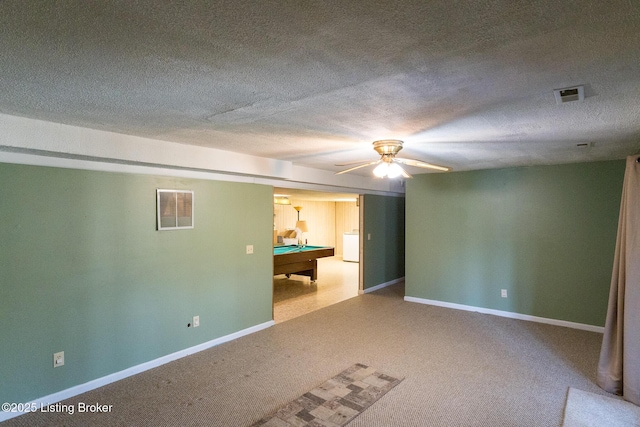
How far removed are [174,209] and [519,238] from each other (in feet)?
14.9

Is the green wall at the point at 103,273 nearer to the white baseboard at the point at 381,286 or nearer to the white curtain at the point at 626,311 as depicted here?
the white baseboard at the point at 381,286

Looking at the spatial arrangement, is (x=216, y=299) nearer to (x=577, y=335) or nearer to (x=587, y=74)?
(x=587, y=74)

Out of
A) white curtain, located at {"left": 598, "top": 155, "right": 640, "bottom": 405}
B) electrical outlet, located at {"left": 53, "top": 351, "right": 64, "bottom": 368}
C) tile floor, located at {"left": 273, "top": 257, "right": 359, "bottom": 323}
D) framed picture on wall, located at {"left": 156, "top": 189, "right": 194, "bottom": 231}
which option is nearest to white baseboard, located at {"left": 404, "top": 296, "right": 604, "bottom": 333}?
tile floor, located at {"left": 273, "top": 257, "right": 359, "bottom": 323}

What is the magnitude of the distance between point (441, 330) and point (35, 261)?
4.33m

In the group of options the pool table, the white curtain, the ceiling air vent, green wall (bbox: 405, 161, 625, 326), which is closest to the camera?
the ceiling air vent

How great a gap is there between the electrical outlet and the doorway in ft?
8.39

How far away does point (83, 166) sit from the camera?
307cm

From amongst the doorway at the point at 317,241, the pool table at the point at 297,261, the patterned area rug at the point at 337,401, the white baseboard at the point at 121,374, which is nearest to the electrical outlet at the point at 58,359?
the white baseboard at the point at 121,374

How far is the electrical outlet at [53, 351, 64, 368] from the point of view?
9.55 feet

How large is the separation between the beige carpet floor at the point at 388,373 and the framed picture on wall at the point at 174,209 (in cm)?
139

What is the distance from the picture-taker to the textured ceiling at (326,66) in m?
1.21

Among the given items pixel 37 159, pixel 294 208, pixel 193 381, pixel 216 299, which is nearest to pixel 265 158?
pixel 216 299

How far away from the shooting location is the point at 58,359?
2932mm

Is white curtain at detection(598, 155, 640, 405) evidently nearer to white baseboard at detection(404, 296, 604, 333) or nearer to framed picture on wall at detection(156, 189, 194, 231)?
white baseboard at detection(404, 296, 604, 333)
